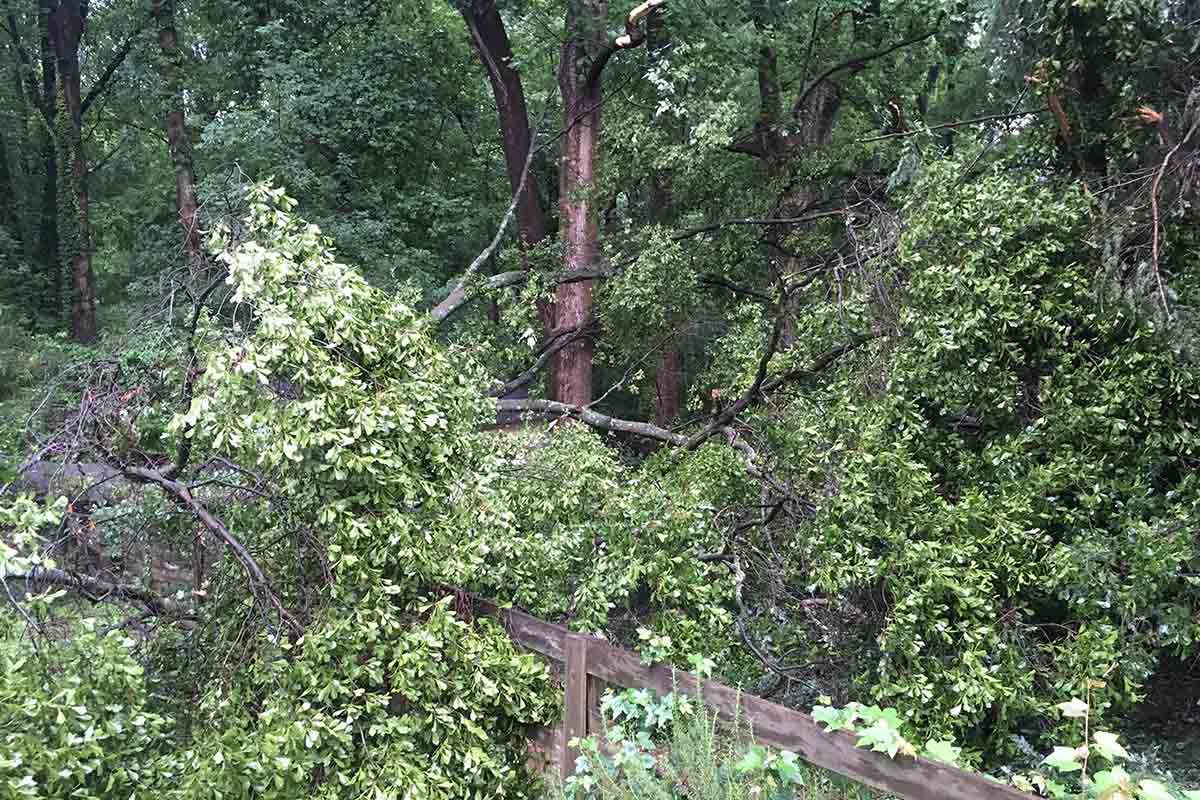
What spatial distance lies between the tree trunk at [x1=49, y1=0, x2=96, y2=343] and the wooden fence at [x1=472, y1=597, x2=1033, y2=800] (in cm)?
1531

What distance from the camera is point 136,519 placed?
5.60 m

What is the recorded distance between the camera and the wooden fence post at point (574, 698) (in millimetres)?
4047

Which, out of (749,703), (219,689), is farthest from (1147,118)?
(219,689)

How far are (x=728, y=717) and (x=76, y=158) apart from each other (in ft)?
63.7

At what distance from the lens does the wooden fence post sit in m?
4.05

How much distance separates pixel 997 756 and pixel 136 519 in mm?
5356

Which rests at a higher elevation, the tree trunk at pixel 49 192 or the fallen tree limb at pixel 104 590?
the tree trunk at pixel 49 192

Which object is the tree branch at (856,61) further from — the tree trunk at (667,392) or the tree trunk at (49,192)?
the tree trunk at (49,192)

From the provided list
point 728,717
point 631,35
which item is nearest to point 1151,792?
point 728,717

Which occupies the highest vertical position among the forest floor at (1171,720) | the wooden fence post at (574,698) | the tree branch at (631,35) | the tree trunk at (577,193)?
the tree branch at (631,35)

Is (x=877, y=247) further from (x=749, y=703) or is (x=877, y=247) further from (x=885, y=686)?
(x=749, y=703)

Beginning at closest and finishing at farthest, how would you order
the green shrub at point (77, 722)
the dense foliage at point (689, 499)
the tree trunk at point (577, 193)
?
the green shrub at point (77, 722)
the dense foliage at point (689, 499)
the tree trunk at point (577, 193)

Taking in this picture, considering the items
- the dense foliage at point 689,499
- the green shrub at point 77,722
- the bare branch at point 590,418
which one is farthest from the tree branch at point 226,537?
the bare branch at point 590,418

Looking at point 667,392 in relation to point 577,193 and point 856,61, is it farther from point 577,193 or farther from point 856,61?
point 856,61
